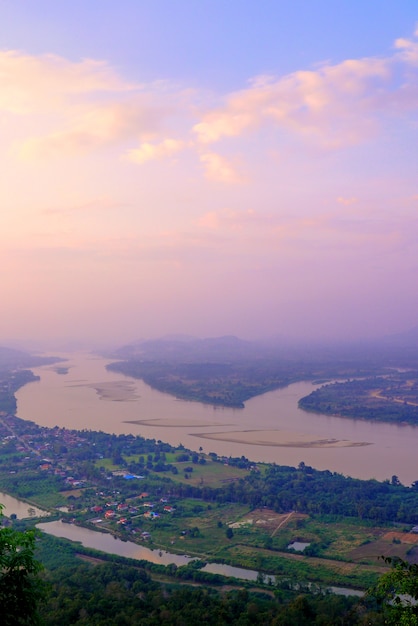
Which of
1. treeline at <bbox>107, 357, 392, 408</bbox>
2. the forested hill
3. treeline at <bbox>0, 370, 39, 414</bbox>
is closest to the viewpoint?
treeline at <bbox>0, 370, 39, 414</bbox>

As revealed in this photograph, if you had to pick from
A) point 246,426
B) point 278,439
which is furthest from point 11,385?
point 278,439

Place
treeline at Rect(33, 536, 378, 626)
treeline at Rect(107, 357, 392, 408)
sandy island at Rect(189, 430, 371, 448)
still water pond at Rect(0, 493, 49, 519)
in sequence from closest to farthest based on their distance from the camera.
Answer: treeline at Rect(33, 536, 378, 626) < still water pond at Rect(0, 493, 49, 519) < sandy island at Rect(189, 430, 371, 448) < treeline at Rect(107, 357, 392, 408)

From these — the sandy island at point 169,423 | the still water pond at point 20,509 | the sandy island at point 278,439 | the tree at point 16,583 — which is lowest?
the still water pond at point 20,509

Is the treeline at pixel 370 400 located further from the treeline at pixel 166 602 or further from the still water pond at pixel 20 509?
the treeline at pixel 166 602

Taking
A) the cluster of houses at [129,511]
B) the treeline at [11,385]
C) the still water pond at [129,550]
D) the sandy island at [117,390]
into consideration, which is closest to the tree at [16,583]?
the still water pond at [129,550]

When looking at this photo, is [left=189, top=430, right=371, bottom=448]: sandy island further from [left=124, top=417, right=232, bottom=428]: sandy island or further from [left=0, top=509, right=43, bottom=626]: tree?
[left=0, top=509, right=43, bottom=626]: tree

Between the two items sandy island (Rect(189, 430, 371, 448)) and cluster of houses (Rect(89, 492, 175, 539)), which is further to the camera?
sandy island (Rect(189, 430, 371, 448))

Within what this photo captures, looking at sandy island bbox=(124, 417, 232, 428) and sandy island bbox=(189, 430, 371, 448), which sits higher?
sandy island bbox=(124, 417, 232, 428)

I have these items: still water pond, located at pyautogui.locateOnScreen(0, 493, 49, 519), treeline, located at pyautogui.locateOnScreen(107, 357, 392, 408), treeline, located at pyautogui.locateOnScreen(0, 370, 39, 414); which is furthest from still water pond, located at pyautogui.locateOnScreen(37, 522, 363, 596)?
treeline, located at pyautogui.locateOnScreen(107, 357, 392, 408)

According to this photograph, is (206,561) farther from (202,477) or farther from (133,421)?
(133,421)
